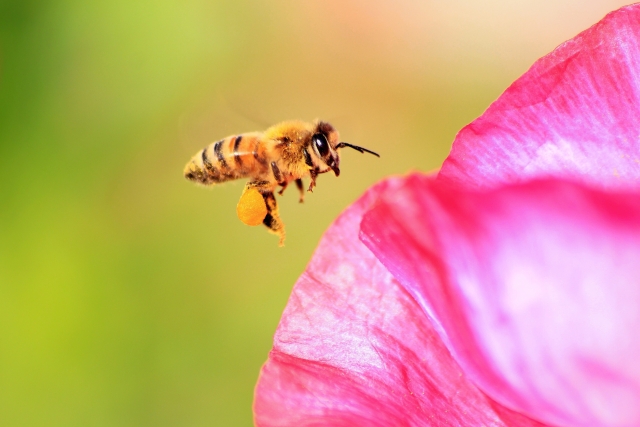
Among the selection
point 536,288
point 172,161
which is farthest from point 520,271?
point 172,161

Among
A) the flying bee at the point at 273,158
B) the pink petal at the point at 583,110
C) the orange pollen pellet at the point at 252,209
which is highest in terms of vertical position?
the flying bee at the point at 273,158

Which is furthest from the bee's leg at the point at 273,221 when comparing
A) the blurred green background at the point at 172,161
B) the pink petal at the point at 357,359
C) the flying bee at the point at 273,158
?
the blurred green background at the point at 172,161

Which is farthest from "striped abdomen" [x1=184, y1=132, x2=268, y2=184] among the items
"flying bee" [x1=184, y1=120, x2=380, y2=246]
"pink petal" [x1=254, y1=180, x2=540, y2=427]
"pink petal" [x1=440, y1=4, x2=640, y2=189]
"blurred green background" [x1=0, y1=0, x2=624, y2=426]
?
"blurred green background" [x1=0, y1=0, x2=624, y2=426]

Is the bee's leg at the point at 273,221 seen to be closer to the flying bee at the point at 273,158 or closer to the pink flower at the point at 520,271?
the flying bee at the point at 273,158

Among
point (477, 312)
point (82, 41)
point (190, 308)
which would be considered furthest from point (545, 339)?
point (82, 41)

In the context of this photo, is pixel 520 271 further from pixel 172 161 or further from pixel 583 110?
pixel 172 161

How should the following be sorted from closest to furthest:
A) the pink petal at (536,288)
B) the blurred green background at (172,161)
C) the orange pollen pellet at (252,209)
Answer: the pink petal at (536,288) < the orange pollen pellet at (252,209) < the blurred green background at (172,161)

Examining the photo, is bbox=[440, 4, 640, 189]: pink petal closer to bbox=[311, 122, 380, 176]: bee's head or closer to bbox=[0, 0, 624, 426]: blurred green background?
bbox=[311, 122, 380, 176]: bee's head

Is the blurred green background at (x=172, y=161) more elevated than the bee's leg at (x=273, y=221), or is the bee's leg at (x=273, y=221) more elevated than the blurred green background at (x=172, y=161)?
the blurred green background at (x=172, y=161)
